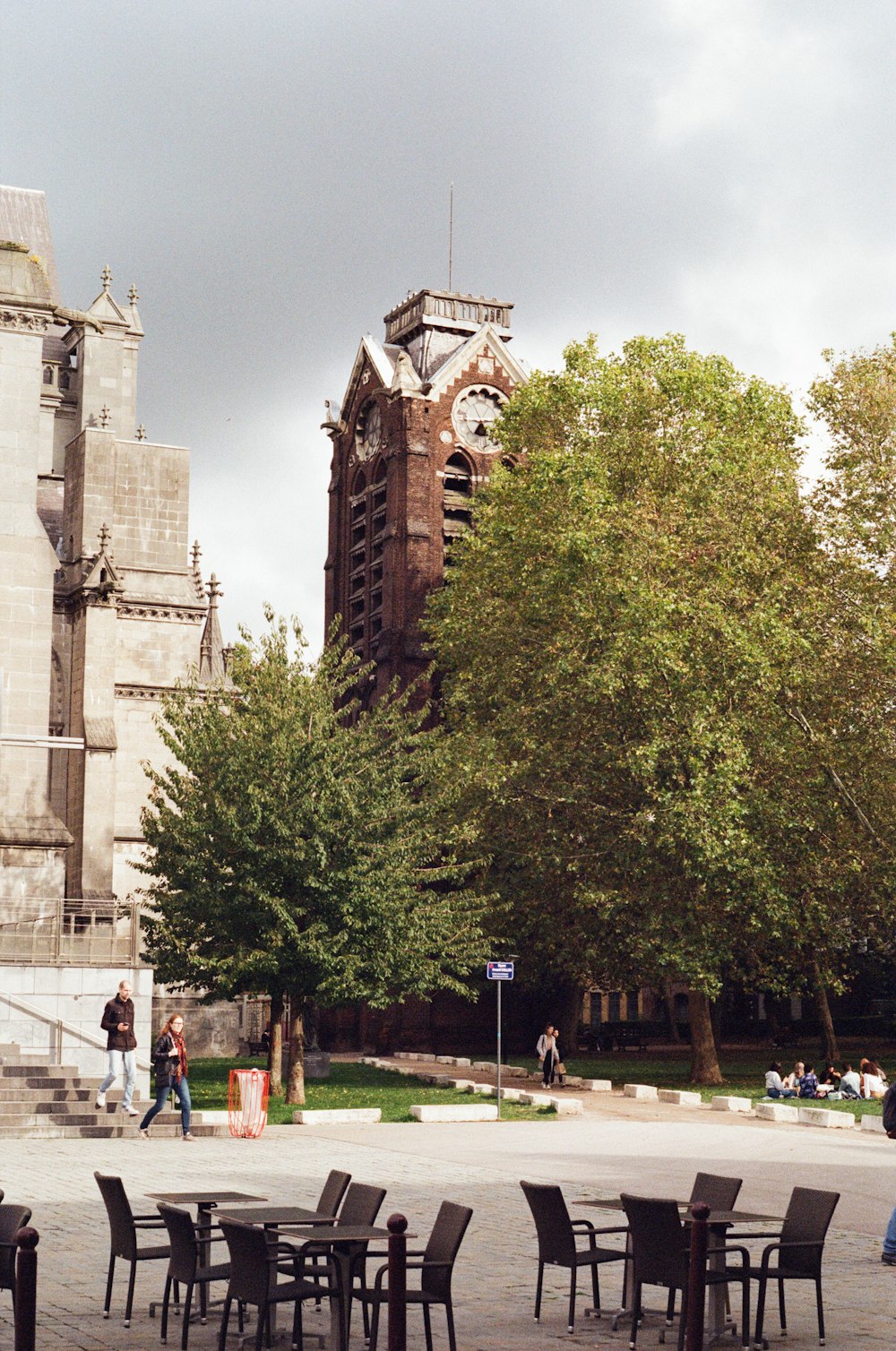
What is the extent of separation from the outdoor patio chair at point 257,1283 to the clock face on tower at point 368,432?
5689 cm

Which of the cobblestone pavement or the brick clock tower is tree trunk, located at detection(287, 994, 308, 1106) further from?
the brick clock tower

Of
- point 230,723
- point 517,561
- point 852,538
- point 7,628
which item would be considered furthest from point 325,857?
point 517,561

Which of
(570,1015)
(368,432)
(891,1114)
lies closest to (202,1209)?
(891,1114)

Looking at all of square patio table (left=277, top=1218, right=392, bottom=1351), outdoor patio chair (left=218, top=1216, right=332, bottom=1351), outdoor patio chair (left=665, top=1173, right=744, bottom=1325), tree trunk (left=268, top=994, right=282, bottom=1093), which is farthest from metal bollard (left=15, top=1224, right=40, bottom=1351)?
tree trunk (left=268, top=994, right=282, bottom=1093)

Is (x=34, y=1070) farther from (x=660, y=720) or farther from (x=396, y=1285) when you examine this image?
(x=396, y=1285)

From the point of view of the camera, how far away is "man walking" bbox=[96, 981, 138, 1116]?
23.9 m

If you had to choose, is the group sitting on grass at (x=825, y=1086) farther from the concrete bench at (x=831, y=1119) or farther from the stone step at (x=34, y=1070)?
the stone step at (x=34, y=1070)

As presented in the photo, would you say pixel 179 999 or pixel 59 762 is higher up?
pixel 59 762

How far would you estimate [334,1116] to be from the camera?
26.9 meters

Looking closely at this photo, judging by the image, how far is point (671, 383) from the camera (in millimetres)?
46125

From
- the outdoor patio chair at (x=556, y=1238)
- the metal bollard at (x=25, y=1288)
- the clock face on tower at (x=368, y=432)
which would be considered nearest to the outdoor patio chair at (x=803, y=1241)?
the outdoor patio chair at (x=556, y=1238)

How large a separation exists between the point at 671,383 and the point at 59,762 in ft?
63.3

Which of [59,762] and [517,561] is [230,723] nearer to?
[59,762]

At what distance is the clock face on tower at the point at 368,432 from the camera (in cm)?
6619
